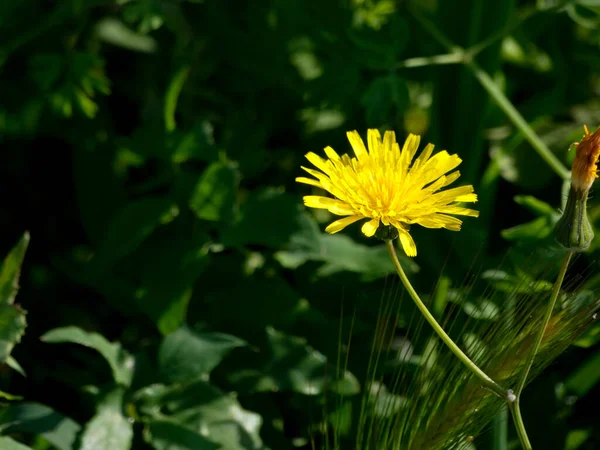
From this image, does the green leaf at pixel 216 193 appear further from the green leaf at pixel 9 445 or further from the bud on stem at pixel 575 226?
the bud on stem at pixel 575 226

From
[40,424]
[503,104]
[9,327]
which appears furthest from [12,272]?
[503,104]

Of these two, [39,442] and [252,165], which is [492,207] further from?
[39,442]

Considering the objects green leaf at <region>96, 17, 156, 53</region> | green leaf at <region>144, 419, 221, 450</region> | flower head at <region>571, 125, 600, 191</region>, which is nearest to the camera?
flower head at <region>571, 125, 600, 191</region>

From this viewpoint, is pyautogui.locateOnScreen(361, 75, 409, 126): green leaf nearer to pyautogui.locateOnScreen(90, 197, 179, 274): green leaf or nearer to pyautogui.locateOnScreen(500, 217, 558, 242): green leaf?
pyautogui.locateOnScreen(500, 217, 558, 242): green leaf

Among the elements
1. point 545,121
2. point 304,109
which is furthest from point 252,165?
point 545,121

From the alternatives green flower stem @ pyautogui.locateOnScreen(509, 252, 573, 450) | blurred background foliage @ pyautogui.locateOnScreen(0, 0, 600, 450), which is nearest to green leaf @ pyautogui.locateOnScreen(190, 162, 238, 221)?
blurred background foliage @ pyautogui.locateOnScreen(0, 0, 600, 450)

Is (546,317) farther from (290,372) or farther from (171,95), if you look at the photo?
(171,95)
